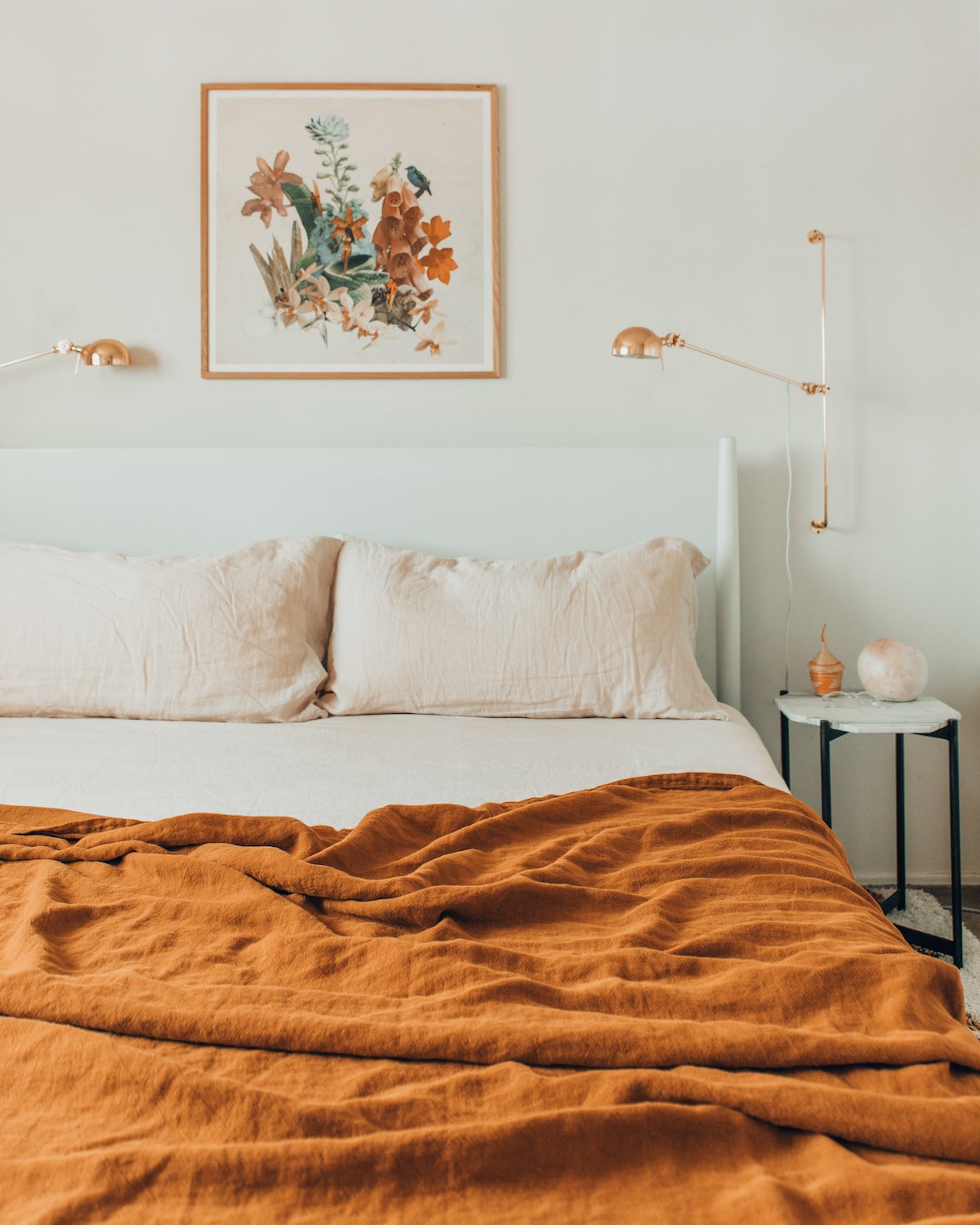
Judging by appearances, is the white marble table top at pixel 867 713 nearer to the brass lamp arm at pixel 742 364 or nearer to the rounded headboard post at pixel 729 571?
the rounded headboard post at pixel 729 571

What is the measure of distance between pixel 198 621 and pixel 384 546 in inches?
18.4

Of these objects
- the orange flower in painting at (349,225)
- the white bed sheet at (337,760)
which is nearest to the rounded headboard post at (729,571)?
the white bed sheet at (337,760)

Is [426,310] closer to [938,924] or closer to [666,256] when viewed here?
[666,256]

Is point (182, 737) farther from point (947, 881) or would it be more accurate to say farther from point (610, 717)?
point (947, 881)

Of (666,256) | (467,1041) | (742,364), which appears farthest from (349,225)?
(467,1041)

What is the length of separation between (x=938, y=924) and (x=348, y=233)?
2.29 metres

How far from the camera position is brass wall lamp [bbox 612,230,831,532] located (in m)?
2.23

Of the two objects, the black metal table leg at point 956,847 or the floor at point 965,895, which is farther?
the floor at point 965,895

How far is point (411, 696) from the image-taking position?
2.04 m

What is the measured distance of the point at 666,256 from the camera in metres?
2.51

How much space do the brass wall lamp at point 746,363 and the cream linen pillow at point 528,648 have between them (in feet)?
1.71

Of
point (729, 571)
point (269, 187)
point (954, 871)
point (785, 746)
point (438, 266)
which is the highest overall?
point (269, 187)

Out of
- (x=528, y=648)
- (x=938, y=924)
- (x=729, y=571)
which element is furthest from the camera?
(x=729, y=571)

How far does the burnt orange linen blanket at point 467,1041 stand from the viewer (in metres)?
0.61
